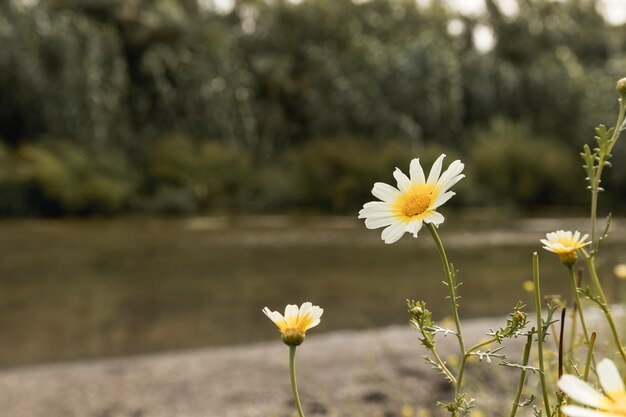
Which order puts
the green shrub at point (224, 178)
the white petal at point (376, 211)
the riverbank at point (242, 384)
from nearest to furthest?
the white petal at point (376, 211)
the riverbank at point (242, 384)
the green shrub at point (224, 178)

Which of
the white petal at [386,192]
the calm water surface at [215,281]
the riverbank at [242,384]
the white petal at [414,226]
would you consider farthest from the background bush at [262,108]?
the white petal at [414,226]

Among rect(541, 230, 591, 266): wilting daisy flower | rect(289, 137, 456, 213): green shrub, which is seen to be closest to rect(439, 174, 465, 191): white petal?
rect(541, 230, 591, 266): wilting daisy flower

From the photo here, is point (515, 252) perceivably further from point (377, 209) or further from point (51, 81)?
Result: point (51, 81)

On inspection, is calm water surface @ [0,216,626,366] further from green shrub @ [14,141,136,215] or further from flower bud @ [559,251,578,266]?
green shrub @ [14,141,136,215]

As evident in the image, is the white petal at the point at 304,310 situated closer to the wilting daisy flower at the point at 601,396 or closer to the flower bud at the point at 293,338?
the flower bud at the point at 293,338

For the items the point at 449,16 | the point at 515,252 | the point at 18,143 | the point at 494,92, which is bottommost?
the point at 515,252

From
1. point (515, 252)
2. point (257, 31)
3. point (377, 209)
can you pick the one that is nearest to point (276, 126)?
point (257, 31)
